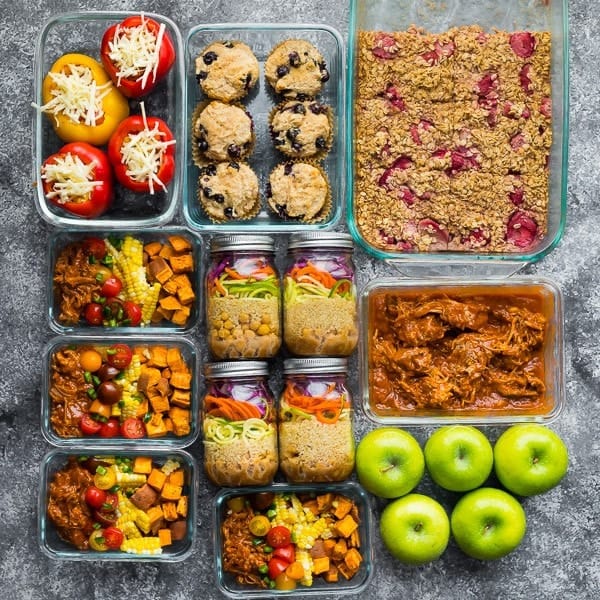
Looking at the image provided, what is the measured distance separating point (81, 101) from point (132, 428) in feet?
2.86

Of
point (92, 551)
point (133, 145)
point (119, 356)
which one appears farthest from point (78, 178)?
point (92, 551)

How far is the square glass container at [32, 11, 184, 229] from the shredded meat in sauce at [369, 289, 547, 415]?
67 centimetres

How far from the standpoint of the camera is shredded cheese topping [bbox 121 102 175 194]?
2.14 metres

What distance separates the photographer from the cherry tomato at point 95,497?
220 cm

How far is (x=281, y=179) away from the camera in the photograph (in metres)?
2.26

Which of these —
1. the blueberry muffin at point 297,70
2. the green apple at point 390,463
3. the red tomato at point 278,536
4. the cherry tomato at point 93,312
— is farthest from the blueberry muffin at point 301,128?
the red tomato at point 278,536

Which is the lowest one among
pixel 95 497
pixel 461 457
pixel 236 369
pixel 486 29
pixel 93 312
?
pixel 95 497

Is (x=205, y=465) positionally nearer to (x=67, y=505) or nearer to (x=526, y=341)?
(x=67, y=505)

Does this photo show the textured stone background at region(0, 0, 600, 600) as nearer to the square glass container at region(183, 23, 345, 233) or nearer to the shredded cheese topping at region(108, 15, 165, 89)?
the square glass container at region(183, 23, 345, 233)

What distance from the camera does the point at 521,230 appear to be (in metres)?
2.28

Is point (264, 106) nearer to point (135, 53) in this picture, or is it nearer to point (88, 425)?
point (135, 53)

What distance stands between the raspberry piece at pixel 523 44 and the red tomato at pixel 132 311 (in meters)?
1.25

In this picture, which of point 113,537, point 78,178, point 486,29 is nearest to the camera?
point 78,178

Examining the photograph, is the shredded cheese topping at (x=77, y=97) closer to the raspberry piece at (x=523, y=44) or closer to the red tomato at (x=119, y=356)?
the red tomato at (x=119, y=356)
